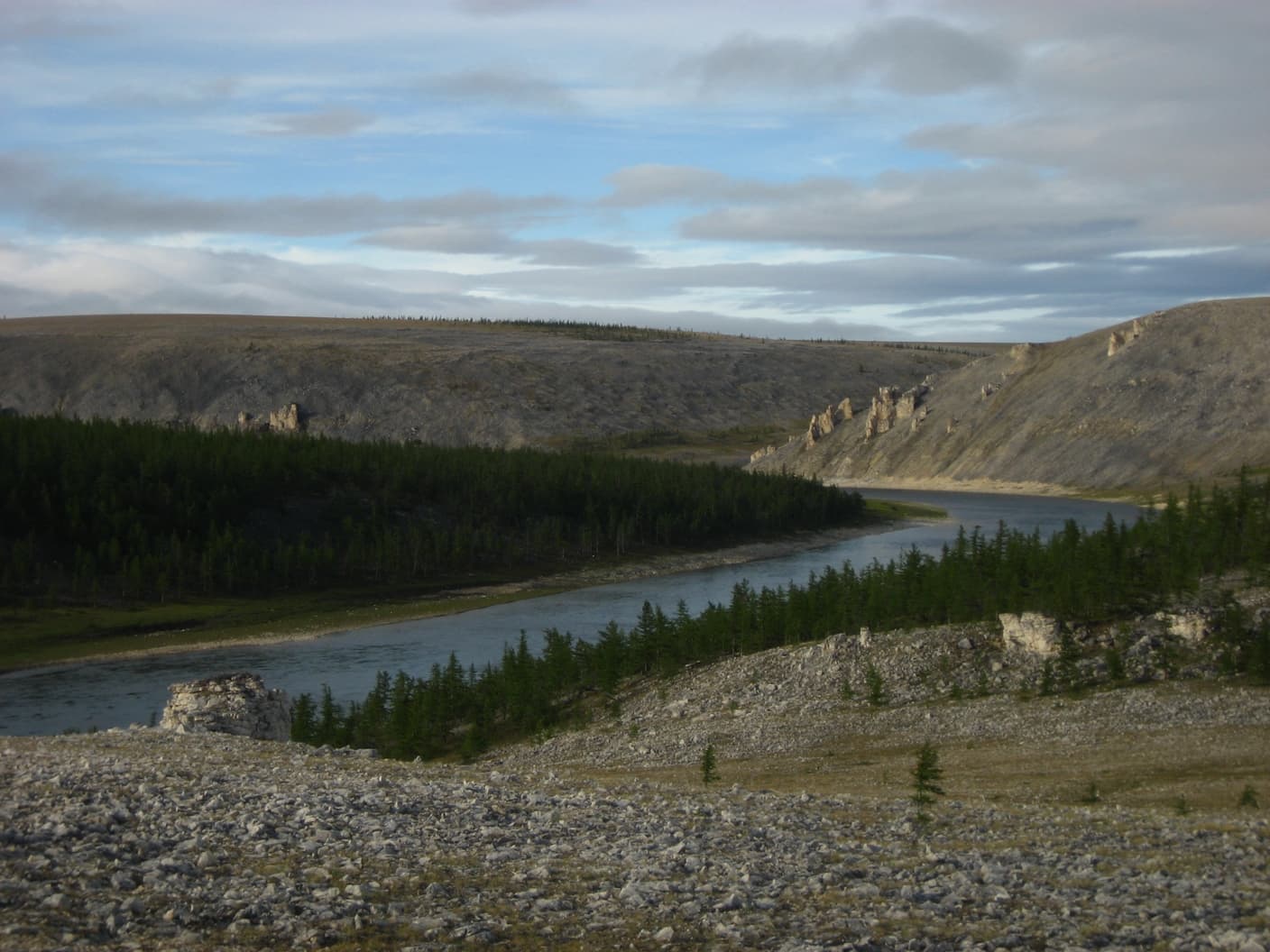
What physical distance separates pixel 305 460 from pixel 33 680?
186 ft

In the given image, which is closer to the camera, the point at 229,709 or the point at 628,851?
the point at 628,851

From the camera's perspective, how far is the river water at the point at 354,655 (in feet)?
186

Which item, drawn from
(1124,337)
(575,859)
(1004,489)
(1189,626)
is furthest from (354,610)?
(1124,337)

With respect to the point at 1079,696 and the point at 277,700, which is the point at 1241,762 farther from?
the point at 277,700

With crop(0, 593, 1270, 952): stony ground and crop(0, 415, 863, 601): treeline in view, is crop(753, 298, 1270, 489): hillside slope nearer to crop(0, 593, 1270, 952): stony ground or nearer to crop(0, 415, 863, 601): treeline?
crop(0, 415, 863, 601): treeline

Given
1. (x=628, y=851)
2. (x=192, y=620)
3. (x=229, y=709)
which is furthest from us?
(x=192, y=620)

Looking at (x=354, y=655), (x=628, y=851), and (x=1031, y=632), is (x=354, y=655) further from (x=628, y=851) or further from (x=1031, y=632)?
(x=628, y=851)

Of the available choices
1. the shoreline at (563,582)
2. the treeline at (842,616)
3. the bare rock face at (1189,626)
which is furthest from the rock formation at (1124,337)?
the bare rock face at (1189,626)

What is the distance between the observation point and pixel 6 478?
9494 cm

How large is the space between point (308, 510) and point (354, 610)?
24518mm

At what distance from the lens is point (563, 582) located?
103562mm

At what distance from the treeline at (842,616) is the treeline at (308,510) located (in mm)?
42299

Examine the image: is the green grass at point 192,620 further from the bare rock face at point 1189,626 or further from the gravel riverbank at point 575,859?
the bare rock face at point 1189,626

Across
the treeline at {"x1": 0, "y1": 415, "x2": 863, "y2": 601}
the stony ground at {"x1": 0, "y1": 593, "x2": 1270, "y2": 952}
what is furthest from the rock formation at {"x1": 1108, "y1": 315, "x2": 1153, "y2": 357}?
the stony ground at {"x1": 0, "y1": 593, "x2": 1270, "y2": 952}
